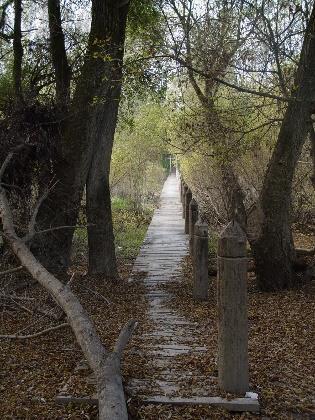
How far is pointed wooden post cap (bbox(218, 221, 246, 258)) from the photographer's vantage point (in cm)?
391

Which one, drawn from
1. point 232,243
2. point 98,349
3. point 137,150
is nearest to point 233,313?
point 232,243

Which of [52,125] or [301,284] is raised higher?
[52,125]

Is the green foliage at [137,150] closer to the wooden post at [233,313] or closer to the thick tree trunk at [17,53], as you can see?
the thick tree trunk at [17,53]

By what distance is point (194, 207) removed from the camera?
41.2ft

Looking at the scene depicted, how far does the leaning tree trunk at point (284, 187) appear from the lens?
7.02 metres

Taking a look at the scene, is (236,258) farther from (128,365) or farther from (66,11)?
(66,11)

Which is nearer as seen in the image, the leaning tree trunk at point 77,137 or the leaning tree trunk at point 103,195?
the leaning tree trunk at point 77,137

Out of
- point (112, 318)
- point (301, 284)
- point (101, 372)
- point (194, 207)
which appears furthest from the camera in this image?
point (194, 207)

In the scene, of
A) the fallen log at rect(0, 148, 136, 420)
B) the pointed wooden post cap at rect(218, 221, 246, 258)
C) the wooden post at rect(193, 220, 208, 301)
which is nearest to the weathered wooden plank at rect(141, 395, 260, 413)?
the fallen log at rect(0, 148, 136, 420)

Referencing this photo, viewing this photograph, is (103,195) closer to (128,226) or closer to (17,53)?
(17,53)

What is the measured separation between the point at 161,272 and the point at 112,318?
11.9ft

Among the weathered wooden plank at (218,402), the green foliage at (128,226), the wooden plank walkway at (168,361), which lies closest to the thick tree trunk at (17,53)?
Answer: the wooden plank walkway at (168,361)

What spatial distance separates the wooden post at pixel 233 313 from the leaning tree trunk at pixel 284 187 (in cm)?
346

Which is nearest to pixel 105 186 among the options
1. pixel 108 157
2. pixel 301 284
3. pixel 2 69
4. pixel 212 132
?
pixel 108 157
